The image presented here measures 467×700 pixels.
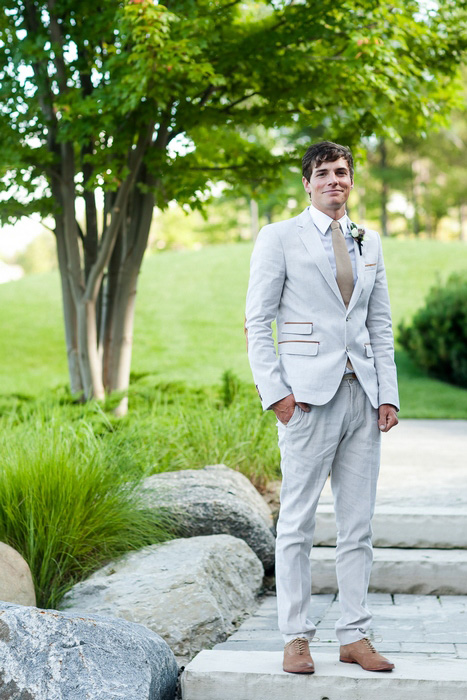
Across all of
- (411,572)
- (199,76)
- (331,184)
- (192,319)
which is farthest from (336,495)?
(192,319)

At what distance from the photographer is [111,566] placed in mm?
4105

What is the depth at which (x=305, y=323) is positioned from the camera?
3.13m

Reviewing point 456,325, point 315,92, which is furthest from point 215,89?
point 456,325

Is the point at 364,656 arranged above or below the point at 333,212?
below

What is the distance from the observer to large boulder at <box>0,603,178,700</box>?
108 inches

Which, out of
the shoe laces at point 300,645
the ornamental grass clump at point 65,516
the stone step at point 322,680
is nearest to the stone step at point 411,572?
the ornamental grass clump at point 65,516

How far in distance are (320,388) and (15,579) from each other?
5.63ft

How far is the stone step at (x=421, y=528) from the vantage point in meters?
4.83

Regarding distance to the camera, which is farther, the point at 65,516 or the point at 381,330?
the point at 65,516

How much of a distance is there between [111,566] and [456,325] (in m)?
10.3

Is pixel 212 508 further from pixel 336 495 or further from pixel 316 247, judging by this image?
pixel 316 247

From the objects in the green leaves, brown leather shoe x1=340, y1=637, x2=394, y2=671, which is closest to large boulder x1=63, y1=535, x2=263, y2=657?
brown leather shoe x1=340, y1=637, x2=394, y2=671

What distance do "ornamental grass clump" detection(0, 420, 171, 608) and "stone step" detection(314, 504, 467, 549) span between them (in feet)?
4.45

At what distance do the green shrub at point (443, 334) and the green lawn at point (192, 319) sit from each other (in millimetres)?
345
